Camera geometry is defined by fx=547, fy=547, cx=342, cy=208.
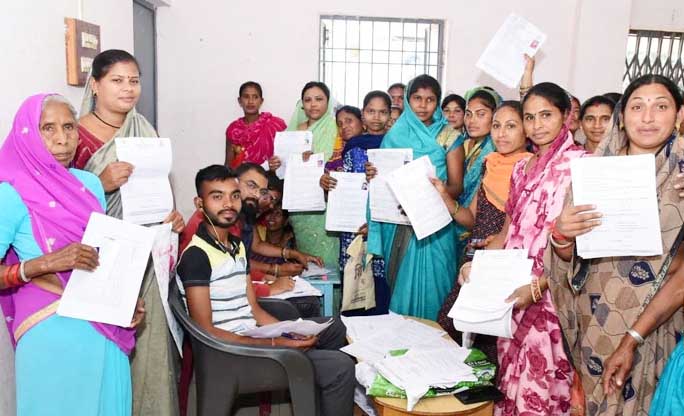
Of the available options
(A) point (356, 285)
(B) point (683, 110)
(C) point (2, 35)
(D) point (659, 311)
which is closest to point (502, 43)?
(A) point (356, 285)

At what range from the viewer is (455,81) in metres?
5.61

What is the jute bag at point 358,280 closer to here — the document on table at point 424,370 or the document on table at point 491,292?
the document on table at point 424,370

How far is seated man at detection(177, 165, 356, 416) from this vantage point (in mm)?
2273

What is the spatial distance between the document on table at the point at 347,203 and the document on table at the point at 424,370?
1.40 m

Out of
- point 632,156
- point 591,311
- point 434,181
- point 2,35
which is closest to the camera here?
point 632,156

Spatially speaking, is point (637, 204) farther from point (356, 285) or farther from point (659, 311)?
point (356, 285)

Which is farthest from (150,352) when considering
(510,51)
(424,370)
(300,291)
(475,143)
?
(510,51)

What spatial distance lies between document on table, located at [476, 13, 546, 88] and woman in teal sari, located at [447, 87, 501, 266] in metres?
0.41

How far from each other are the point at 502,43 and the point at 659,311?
7.91 ft

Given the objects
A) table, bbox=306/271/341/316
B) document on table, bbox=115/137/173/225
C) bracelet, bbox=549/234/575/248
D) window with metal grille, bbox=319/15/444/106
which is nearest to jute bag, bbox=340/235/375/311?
table, bbox=306/271/341/316

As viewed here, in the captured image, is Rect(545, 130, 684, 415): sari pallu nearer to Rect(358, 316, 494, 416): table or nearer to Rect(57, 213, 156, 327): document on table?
Rect(358, 316, 494, 416): table

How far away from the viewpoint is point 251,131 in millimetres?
4934

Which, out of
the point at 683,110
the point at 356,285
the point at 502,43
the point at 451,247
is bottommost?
the point at 356,285

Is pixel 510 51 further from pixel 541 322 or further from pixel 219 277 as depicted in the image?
pixel 219 277
